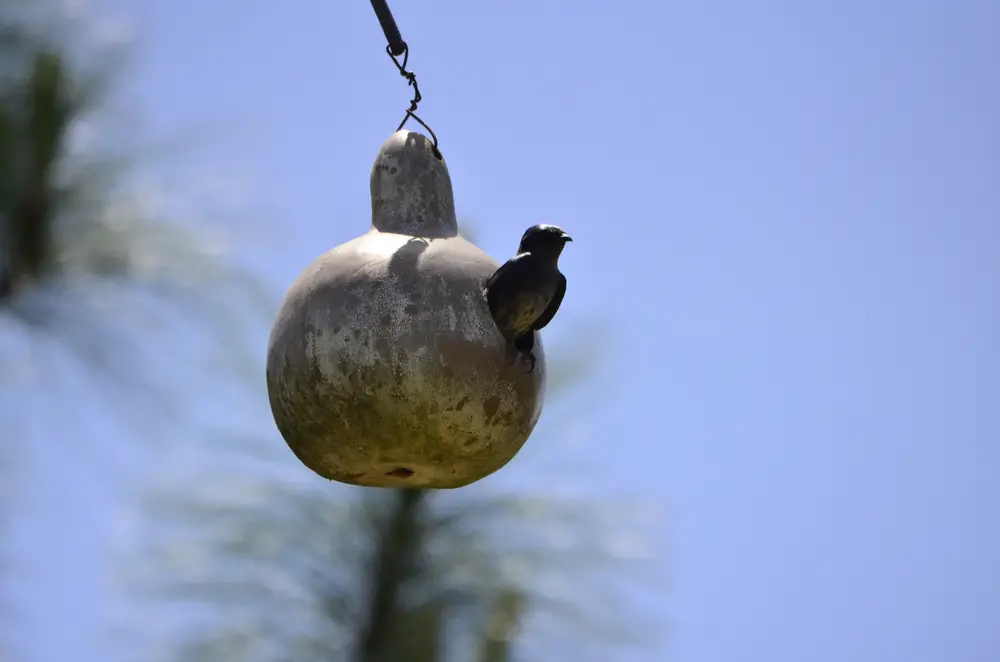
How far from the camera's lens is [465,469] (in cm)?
303

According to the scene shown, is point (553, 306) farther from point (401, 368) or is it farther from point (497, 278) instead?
point (401, 368)

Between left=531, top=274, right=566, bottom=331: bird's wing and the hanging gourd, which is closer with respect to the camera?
the hanging gourd

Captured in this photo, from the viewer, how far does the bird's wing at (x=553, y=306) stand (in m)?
2.99

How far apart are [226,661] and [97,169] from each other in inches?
93.7

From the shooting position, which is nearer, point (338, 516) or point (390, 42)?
point (390, 42)

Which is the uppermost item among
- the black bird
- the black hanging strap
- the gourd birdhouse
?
the black hanging strap

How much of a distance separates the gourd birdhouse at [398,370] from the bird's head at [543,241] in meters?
0.09

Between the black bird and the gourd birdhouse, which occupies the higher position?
the black bird

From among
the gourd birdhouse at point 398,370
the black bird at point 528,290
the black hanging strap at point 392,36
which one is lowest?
the gourd birdhouse at point 398,370

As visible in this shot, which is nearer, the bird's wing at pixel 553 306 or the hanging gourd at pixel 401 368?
the hanging gourd at pixel 401 368

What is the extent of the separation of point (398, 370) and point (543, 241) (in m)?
0.38

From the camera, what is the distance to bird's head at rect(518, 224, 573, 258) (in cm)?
301

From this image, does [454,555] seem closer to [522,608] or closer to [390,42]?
[522,608]

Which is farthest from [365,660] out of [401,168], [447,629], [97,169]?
[401,168]
